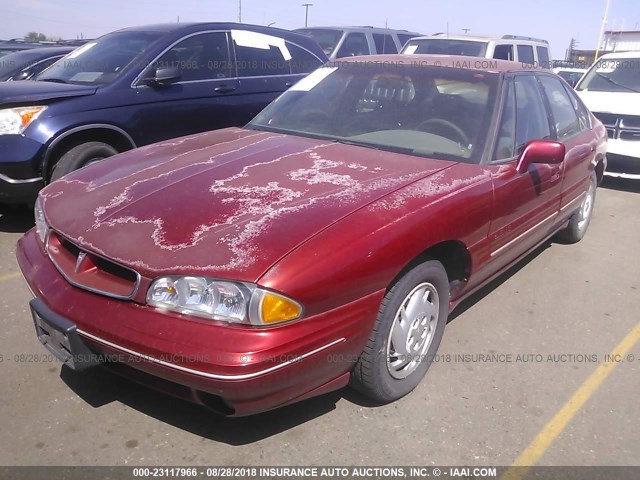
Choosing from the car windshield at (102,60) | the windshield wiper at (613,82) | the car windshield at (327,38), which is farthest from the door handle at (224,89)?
the windshield wiper at (613,82)

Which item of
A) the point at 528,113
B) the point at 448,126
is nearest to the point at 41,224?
the point at 448,126

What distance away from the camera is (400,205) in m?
2.54

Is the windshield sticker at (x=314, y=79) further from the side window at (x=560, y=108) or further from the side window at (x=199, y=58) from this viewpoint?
the side window at (x=199, y=58)

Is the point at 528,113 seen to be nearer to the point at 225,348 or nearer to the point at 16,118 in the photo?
the point at 225,348

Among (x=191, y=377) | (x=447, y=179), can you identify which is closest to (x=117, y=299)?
(x=191, y=377)

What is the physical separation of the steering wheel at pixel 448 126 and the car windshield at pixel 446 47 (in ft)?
20.6

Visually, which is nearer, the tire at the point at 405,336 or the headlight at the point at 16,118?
the tire at the point at 405,336

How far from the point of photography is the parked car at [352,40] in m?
10.1

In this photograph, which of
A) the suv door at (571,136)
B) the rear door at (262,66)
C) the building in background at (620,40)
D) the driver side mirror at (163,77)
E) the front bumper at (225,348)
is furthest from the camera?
the building in background at (620,40)

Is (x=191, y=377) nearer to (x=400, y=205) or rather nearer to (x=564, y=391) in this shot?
(x=400, y=205)

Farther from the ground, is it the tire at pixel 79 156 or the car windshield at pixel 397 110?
the car windshield at pixel 397 110

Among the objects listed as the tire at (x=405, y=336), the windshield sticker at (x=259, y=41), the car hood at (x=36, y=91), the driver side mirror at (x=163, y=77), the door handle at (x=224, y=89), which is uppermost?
the windshield sticker at (x=259, y=41)

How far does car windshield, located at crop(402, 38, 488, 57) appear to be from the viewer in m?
9.38

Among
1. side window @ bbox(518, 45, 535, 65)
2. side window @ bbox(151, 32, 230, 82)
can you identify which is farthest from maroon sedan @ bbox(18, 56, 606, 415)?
side window @ bbox(518, 45, 535, 65)
